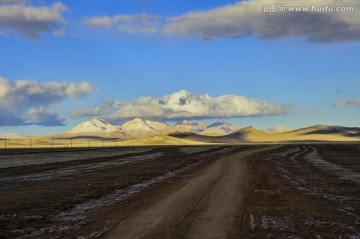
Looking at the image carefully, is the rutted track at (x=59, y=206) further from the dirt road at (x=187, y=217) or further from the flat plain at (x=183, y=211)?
the dirt road at (x=187, y=217)

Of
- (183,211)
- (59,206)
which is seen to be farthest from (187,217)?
(59,206)

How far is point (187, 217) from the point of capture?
48.2 ft

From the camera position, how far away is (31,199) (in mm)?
20438

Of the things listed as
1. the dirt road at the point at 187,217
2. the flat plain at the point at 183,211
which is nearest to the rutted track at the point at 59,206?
the flat plain at the point at 183,211

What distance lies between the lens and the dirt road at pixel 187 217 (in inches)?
484

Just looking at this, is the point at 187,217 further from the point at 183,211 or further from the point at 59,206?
the point at 59,206

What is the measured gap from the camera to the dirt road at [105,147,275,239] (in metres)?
12.3

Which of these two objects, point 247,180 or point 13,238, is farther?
point 247,180

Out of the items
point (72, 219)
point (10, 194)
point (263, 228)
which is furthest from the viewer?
point (10, 194)

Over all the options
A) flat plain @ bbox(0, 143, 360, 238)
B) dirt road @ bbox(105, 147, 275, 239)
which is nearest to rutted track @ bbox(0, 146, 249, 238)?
flat plain @ bbox(0, 143, 360, 238)

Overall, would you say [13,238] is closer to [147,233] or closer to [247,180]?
[147,233]

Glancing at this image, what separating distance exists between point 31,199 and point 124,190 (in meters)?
4.93

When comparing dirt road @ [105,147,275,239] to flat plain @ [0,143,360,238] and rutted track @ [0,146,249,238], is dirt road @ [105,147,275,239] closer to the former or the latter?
flat plain @ [0,143,360,238]

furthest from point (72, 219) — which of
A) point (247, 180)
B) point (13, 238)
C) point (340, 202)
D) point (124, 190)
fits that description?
point (247, 180)
